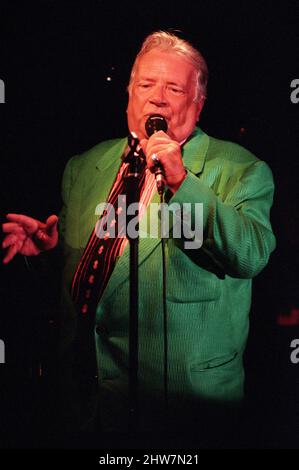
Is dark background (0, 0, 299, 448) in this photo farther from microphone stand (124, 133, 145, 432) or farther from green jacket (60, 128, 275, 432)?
microphone stand (124, 133, 145, 432)

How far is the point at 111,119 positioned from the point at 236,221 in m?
1.33

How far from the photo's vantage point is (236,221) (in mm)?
1747

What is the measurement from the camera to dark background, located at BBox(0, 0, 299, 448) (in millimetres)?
2549

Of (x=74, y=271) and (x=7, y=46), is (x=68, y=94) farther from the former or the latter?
(x=74, y=271)

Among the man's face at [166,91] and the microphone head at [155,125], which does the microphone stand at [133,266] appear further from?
the man's face at [166,91]

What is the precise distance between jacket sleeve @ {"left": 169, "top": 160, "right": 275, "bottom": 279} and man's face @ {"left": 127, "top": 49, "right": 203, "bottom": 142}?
36cm

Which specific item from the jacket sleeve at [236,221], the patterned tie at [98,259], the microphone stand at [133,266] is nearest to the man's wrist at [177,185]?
the jacket sleeve at [236,221]

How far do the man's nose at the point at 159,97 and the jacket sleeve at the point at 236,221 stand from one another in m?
0.44

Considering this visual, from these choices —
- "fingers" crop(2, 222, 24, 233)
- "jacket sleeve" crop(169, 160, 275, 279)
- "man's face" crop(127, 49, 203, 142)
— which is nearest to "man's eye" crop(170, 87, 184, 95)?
"man's face" crop(127, 49, 203, 142)

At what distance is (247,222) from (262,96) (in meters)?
1.06

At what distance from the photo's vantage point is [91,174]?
2.33 meters

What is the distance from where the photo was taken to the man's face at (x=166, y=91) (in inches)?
80.2

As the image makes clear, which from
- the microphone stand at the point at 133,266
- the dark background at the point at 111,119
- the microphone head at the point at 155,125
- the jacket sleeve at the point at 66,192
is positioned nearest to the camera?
the microphone stand at the point at 133,266

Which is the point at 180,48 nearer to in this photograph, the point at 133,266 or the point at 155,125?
the point at 155,125
